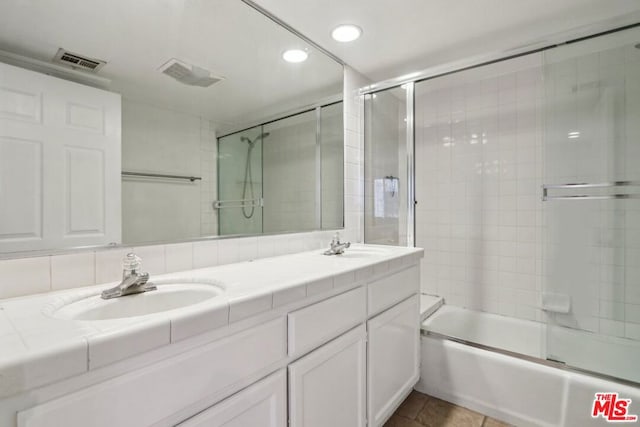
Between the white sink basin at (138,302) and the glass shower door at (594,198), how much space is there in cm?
181

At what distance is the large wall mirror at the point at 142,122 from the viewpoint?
2.95 feet

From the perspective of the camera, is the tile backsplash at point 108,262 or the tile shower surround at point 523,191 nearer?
the tile backsplash at point 108,262

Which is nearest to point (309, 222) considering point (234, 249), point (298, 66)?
→ point (234, 249)

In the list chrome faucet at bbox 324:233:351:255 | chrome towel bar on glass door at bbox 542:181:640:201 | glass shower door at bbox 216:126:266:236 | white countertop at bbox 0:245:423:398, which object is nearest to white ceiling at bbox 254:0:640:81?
glass shower door at bbox 216:126:266:236

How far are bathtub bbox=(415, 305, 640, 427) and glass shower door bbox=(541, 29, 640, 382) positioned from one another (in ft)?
0.05

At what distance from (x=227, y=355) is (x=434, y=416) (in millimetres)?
1451

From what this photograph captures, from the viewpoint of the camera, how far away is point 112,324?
2.00 feet

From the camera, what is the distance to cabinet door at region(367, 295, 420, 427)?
1327 millimetres

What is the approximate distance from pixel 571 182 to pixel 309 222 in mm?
1584

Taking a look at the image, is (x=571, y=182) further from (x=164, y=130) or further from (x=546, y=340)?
(x=164, y=130)

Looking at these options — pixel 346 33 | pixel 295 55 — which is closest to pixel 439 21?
pixel 346 33

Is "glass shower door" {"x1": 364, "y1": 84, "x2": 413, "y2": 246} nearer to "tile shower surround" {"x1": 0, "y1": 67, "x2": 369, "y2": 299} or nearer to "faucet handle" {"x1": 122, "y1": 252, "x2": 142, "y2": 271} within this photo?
"tile shower surround" {"x1": 0, "y1": 67, "x2": 369, "y2": 299}

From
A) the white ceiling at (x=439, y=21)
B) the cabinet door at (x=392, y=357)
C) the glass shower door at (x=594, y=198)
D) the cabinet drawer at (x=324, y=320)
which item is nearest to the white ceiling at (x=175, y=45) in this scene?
the white ceiling at (x=439, y=21)

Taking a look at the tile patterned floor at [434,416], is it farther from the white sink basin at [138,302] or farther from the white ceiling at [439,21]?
the white ceiling at [439,21]
